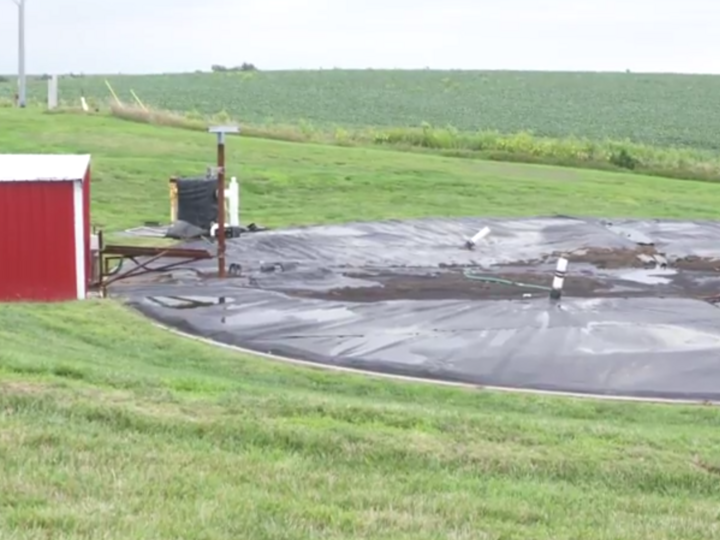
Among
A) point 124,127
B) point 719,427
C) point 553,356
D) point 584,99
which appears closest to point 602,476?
point 719,427

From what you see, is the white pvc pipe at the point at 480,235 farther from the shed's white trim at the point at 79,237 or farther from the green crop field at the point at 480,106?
the green crop field at the point at 480,106

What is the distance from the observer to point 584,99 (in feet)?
273

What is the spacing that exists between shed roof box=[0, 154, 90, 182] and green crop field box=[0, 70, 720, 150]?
35.4 m

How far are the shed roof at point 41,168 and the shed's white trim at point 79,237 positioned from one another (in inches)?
7.4

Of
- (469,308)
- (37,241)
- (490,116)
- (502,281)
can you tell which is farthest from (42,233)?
(490,116)

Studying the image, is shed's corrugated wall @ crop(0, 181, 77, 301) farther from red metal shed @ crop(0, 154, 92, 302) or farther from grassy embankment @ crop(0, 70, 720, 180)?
grassy embankment @ crop(0, 70, 720, 180)

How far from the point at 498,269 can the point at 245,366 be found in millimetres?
5933

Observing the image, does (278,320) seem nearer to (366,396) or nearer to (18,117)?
(366,396)

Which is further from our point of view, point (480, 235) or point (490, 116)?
point (490, 116)

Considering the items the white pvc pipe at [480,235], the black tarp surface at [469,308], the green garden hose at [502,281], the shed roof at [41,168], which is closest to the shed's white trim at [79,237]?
the shed roof at [41,168]

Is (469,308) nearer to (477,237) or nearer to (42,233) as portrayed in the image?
(42,233)

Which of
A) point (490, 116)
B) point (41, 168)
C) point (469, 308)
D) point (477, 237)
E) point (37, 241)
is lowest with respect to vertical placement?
point (469, 308)

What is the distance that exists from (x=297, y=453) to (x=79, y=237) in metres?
7.19

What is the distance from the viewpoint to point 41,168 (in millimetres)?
12844
